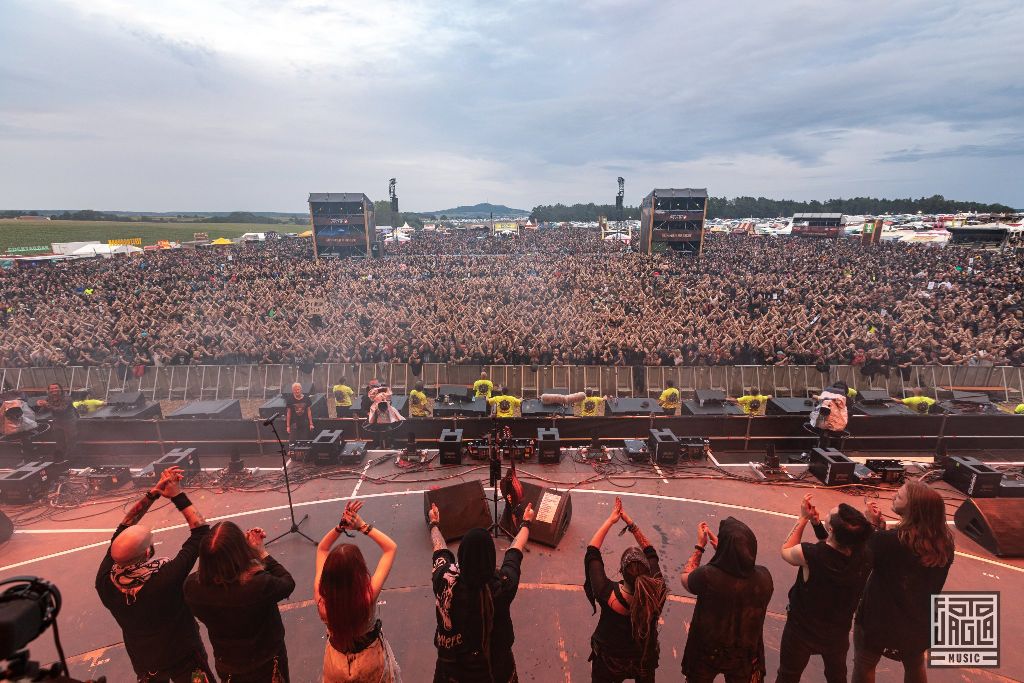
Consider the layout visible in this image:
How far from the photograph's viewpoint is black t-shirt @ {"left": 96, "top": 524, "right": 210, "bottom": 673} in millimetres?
3502

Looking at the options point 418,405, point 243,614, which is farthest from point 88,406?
point 243,614

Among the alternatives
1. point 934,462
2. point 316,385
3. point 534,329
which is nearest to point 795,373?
point 934,462

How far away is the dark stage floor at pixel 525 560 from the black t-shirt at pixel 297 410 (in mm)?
1849

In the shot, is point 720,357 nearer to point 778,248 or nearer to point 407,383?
point 407,383

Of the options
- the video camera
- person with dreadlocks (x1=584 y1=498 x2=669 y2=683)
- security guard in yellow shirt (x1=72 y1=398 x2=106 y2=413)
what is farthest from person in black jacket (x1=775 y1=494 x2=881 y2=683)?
security guard in yellow shirt (x1=72 y1=398 x2=106 y2=413)

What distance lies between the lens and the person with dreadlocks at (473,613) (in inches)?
123

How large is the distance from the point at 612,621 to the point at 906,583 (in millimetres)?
2626

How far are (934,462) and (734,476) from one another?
4.89m

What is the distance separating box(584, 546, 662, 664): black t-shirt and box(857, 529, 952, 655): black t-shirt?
2125mm

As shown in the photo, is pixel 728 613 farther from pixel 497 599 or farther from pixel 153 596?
pixel 153 596

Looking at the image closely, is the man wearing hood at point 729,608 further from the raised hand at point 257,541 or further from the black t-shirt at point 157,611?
the black t-shirt at point 157,611

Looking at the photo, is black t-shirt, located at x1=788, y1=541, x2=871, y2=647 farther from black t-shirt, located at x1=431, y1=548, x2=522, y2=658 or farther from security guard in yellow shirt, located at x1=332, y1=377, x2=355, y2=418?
security guard in yellow shirt, located at x1=332, y1=377, x2=355, y2=418

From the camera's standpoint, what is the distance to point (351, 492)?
9.95 meters

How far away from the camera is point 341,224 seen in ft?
151
